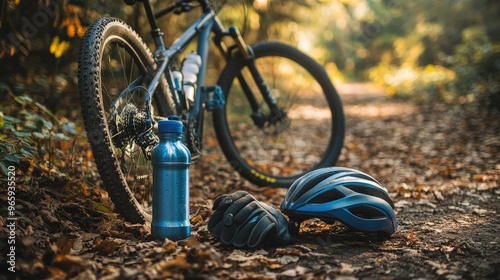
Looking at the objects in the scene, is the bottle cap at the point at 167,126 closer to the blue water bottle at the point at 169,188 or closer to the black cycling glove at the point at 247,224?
the blue water bottle at the point at 169,188

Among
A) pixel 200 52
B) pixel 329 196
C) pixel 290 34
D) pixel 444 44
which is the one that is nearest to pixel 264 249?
pixel 329 196

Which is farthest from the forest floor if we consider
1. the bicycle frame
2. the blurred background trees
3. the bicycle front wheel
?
the blurred background trees

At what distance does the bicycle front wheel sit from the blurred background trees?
656 mm

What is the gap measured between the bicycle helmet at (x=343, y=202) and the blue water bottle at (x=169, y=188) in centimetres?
56

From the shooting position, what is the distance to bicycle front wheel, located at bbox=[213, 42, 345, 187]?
12.0 ft

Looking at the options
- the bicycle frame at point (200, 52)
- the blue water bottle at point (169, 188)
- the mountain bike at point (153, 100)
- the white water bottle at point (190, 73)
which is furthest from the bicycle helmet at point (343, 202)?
the white water bottle at point (190, 73)

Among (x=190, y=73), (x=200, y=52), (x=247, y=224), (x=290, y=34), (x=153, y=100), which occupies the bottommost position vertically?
(x=247, y=224)

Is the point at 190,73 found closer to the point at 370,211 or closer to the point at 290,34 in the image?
the point at 370,211

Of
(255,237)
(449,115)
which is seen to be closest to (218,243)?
(255,237)

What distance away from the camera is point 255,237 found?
2.15 meters

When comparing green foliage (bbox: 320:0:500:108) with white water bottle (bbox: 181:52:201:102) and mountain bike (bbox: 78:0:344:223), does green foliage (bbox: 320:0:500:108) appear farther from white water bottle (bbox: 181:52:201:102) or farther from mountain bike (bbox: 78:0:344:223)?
white water bottle (bbox: 181:52:201:102)

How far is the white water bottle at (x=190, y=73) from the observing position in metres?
3.22

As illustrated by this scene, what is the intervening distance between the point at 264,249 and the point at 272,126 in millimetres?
1893

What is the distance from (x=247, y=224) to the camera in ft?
7.15
